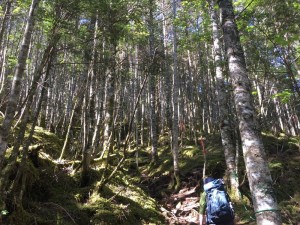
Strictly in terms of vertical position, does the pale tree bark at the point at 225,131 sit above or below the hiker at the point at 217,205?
above

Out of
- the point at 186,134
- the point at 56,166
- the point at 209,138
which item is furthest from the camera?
the point at 186,134

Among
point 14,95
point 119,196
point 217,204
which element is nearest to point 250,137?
point 217,204

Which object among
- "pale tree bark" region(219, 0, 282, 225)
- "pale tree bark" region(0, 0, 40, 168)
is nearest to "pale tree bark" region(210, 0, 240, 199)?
"pale tree bark" region(219, 0, 282, 225)

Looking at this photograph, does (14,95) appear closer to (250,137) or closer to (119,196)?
(250,137)

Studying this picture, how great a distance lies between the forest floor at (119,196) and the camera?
6.37 metres

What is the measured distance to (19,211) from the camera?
17.9 feet

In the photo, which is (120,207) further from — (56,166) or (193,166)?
(193,166)

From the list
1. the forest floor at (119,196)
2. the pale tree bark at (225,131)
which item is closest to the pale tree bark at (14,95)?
the forest floor at (119,196)

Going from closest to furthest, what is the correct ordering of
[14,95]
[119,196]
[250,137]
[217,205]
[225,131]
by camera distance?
[250,137], [14,95], [217,205], [119,196], [225,131]

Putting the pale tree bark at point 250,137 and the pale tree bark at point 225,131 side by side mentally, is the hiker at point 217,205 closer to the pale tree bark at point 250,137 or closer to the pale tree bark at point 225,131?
the pale tree bark at point 250,137

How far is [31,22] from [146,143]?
17.4 m

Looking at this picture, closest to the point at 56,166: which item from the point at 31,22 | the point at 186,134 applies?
the point at 31,22

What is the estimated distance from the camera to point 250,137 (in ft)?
14.5

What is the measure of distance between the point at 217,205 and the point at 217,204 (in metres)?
0.02
